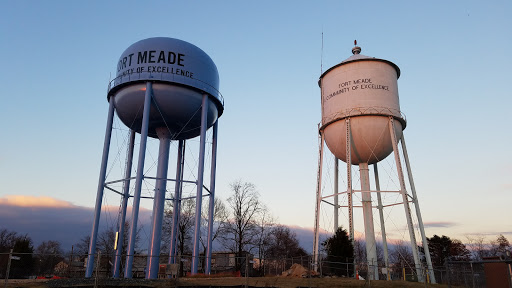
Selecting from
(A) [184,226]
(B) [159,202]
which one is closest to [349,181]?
(B) [159,202]

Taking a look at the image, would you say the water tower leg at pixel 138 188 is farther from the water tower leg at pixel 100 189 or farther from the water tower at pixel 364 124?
the water tower at pixel 364 124

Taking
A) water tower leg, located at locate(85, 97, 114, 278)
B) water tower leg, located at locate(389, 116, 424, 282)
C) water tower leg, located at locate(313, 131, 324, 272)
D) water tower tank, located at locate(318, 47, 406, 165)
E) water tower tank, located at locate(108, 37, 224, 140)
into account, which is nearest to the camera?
water tower leg, located at locate(389, 116, 424, 282)

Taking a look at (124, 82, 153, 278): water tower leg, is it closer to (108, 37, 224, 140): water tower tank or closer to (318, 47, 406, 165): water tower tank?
(108, 37, 224, 140): water tower tank

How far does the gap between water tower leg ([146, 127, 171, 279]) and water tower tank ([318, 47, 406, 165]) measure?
9.96m

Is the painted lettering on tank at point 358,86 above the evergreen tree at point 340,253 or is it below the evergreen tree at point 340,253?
above

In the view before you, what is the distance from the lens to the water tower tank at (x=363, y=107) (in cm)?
2278

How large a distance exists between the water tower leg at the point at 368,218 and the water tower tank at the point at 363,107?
2.65ft

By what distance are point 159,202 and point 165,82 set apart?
703 cm

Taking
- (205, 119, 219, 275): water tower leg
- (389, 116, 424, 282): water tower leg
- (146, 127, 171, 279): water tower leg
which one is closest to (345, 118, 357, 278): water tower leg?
(389, 116, 424, 282): water tower leg

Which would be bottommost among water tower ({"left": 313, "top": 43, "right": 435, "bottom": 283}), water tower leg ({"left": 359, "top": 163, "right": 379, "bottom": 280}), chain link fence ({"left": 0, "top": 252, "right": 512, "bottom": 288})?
chain link fence ({"left": 0, "top": 252, "right": 512, "bottom": 288})

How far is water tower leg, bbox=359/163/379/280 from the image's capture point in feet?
73.3

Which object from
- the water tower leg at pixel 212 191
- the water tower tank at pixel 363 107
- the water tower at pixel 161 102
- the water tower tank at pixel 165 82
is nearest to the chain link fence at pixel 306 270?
the water tower leg at pixel 212 191

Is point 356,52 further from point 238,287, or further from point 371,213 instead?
point 238,287

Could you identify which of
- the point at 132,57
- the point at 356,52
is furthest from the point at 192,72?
the point at 356,52
